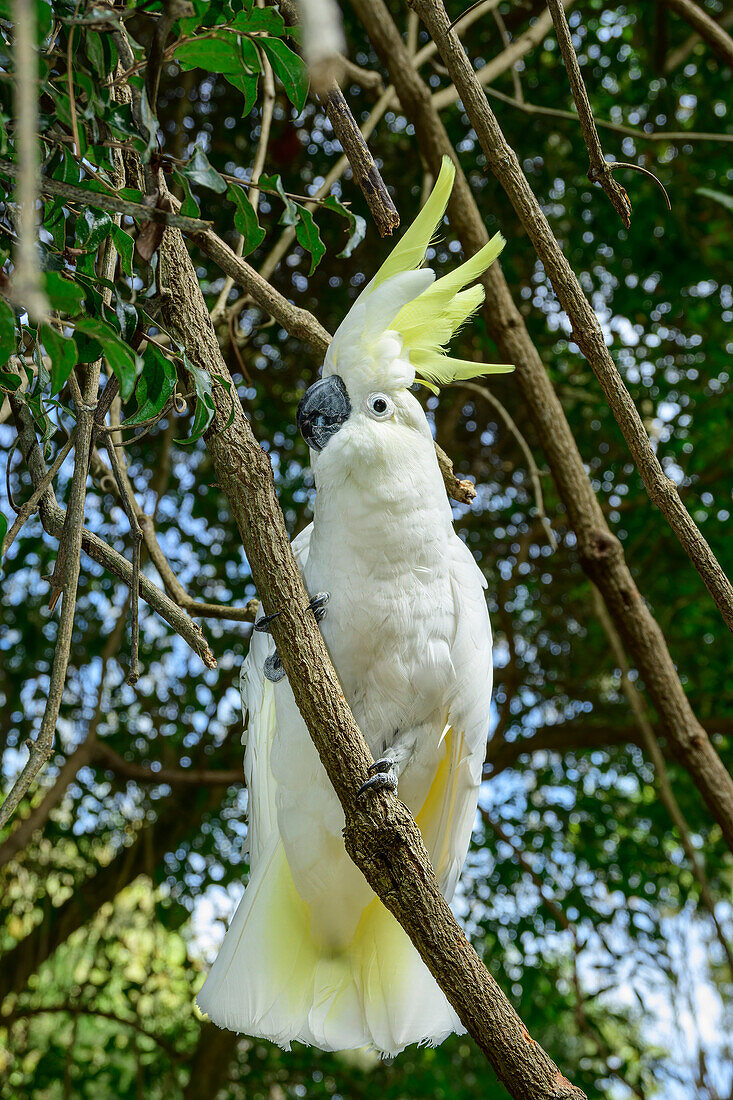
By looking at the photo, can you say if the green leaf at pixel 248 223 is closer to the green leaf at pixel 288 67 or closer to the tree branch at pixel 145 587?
the green leaf at pixel 288 67

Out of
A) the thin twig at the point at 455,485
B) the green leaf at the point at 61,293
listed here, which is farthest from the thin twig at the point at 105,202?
the thin twig at the point at 455,485

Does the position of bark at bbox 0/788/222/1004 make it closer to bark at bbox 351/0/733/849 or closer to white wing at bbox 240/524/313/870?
white wing at bbox 240/524/313/870

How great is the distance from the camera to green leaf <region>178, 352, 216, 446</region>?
0.88 m

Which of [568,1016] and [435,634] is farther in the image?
[568,1016]

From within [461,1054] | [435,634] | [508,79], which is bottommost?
[461,1054]

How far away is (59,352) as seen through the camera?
662mm

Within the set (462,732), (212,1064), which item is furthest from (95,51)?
(212,1064)

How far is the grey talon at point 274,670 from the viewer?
133cm

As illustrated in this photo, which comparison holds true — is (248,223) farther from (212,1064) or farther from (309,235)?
(212,1064)

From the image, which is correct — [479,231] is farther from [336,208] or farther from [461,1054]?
[461,1054]

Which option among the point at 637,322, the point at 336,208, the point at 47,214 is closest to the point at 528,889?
the point at 637,322

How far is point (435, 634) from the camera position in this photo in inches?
51.0

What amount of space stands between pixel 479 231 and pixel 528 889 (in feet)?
6.20

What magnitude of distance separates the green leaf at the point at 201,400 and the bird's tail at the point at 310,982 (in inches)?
32.3
